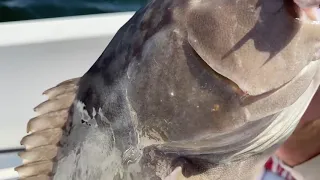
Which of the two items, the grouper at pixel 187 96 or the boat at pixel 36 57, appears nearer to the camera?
the grouper at pixel 187 96

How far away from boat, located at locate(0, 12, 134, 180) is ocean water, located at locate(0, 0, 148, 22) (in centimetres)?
150

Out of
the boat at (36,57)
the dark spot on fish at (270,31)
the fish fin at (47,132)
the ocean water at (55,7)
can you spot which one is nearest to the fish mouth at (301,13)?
the dark spot on fish at (270,31)

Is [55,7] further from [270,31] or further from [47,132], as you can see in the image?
[270,31]

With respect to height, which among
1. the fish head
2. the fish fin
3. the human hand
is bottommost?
A: the human hand

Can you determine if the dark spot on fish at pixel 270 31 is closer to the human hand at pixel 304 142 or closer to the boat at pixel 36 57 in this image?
the human hand at pixel 304 142

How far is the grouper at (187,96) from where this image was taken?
97cm

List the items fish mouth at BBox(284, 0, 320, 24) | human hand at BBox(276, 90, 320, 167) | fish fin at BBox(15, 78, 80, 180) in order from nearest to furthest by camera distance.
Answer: fish mouth at BBox(284, 0, 320, 24), fish fin at BBox(15, 78, 80, 180), human hand at BBox(276, 90, 320, 167)

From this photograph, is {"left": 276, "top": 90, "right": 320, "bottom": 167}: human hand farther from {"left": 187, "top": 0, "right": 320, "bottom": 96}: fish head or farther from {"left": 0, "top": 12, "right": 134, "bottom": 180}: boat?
{"left": 0, "top": 12, "right": 134, "bottom": 180}: boat

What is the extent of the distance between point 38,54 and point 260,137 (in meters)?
1.45

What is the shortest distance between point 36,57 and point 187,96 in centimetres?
142

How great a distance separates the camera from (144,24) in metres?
1.13

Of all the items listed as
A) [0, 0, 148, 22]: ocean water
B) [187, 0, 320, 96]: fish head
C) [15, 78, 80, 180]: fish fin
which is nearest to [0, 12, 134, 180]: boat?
[15, 78, 80, 180]: fish fin

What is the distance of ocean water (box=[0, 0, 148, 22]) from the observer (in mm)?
3838

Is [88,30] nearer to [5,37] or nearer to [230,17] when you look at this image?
[5,37]
